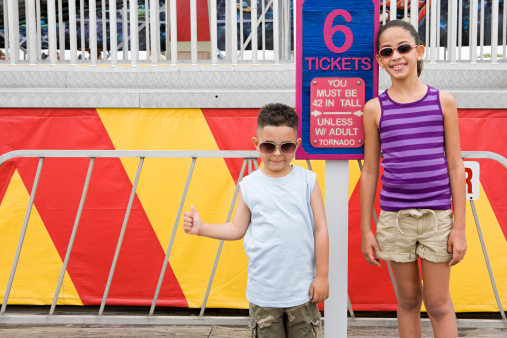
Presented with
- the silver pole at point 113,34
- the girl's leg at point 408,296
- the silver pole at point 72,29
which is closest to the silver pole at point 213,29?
the silver pole at point 113,34

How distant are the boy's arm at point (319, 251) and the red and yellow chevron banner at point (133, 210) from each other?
5.16 ft

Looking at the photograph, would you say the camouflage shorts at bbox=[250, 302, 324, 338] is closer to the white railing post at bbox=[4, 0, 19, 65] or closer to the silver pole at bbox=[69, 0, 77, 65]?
the silver pole at bbox=[69, 0, 77, 65]

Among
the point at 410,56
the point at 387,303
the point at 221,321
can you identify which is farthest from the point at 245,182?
the point at 387,303

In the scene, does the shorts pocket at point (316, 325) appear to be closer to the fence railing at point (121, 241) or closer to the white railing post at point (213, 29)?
the fence railing at point (121, 241)

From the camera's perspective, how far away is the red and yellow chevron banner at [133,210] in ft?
12.7

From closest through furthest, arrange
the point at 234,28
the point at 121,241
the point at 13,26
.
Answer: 1. the point at 121,241
2. the point at 234,28
3. the point at 13,26

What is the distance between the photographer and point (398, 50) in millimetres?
2268

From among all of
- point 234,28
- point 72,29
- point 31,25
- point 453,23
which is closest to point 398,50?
point 234,28

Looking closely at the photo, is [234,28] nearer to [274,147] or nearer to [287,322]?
[274,147]

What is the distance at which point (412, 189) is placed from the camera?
89.8 inches

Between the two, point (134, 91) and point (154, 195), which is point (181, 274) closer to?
point (154, 195)

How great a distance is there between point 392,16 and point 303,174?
221 centimetres

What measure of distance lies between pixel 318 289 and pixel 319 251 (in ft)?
0.49

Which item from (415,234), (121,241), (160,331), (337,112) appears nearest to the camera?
(415,234)
